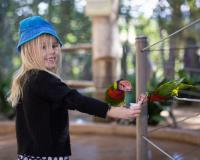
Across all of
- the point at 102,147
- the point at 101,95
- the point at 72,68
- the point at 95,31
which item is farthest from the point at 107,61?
the point at 72,68

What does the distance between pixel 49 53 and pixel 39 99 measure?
0.73ft

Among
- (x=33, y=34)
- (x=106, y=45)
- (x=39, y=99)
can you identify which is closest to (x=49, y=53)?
(x=33, y=34)

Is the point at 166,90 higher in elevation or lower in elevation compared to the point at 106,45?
lower

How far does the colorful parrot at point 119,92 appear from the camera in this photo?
80.5 inches

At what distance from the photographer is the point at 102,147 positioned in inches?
173

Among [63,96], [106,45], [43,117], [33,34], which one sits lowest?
[43,117]

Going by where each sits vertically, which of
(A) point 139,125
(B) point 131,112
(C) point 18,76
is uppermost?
(C) point 18,76

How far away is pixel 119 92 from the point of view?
2129 millimetres

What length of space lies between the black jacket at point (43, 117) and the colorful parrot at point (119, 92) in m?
0.24

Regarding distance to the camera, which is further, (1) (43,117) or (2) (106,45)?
(2) (106,45)

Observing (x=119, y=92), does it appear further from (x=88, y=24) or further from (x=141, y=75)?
(x=88, y=24)

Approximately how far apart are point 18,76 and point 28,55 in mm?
123

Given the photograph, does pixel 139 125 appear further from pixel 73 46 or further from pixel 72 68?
pixel 72 68

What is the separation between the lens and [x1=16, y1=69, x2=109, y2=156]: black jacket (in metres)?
1.96
